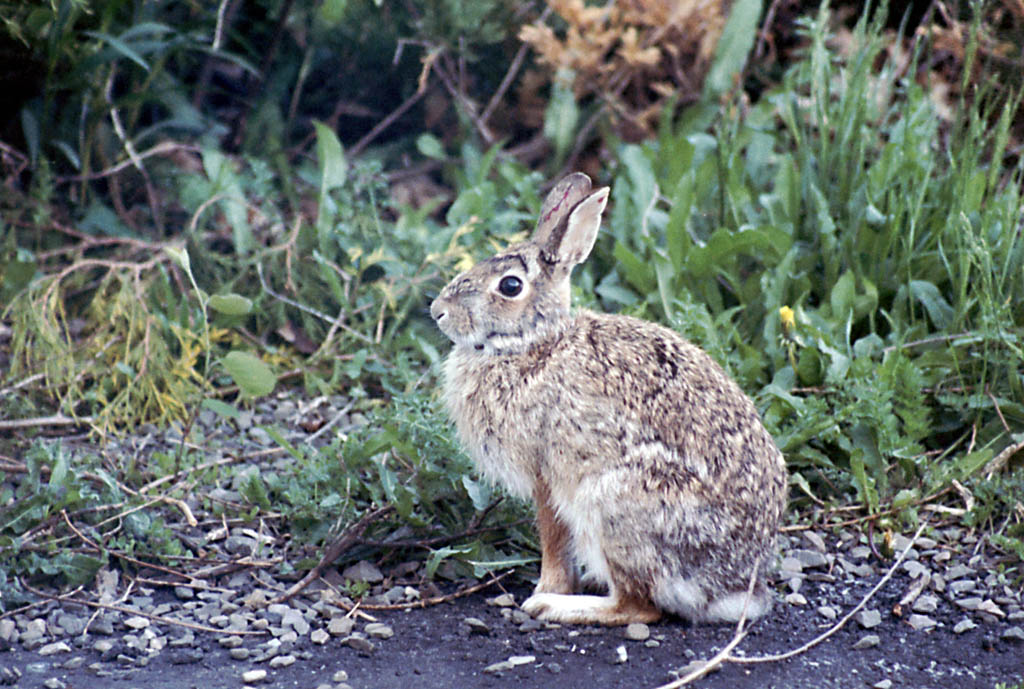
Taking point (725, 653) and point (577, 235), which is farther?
point (577, 235)

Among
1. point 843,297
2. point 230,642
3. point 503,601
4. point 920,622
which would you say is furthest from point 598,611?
point 843,297

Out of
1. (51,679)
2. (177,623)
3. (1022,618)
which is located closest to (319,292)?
(177,623)

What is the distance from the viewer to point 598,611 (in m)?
3.93

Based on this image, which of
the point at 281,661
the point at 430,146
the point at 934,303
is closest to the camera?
the point at 281,661

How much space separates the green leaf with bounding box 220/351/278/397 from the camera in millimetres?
4461

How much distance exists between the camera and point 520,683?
3.54 m

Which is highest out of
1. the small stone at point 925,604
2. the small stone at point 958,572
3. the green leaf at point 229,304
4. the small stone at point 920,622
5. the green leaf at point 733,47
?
the green leaf at point 733,47

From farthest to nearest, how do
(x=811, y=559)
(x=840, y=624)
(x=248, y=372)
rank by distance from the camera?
(x=248, y=372) → (x=811, y=559) → (x=840, y=624)

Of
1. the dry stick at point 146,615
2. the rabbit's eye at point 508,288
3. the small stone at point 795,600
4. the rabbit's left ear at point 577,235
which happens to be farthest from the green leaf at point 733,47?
the dry stick at point 146,615

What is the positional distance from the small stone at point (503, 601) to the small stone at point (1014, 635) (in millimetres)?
1733

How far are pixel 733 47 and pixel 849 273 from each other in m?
2.32

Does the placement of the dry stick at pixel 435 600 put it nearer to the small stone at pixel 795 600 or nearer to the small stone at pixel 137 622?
the small stone at pixel 137 622

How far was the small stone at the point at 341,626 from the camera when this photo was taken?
3877mm

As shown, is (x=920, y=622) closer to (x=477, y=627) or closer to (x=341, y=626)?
(x=477, y=627)
